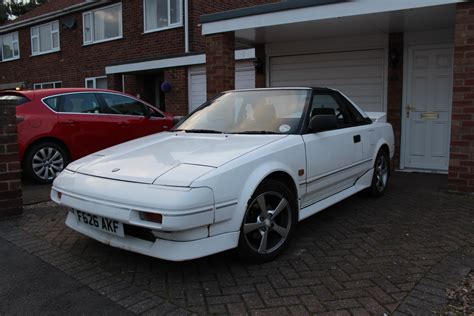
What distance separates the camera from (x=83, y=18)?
16250 mm

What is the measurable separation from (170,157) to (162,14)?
11275 millimetres

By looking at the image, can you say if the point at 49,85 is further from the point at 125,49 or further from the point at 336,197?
the point at 336,197

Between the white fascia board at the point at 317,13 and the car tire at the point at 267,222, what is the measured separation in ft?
12.2

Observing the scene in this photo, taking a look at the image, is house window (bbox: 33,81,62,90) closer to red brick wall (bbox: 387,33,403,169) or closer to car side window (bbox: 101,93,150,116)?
car side window (bbox: 101,93,150,116)

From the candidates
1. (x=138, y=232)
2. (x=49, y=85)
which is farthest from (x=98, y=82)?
(x=138, y=232)

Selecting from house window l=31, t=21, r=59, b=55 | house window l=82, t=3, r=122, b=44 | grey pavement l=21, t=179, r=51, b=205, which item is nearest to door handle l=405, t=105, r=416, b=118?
grey pavement l=21, t=179, r=51, b=205

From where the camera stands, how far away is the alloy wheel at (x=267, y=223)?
3.36 metres

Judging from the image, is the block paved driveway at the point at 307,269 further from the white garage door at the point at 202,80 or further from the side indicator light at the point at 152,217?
the white garage door at the point at 202,80

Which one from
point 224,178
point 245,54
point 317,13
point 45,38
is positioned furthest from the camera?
point 45,38

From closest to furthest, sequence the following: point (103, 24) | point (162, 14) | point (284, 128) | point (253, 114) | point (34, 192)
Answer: point (284, 128), point (253, 114), point (34, 192), point (162, 14), point (103, 24)

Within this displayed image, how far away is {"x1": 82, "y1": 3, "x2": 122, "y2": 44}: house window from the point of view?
15.1 m

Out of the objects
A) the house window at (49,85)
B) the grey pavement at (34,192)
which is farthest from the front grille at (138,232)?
the house window at (49,85)

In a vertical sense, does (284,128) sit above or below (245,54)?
below

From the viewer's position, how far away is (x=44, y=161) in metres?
6.86
